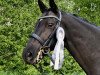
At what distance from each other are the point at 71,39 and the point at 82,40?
15 cm

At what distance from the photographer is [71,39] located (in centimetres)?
534

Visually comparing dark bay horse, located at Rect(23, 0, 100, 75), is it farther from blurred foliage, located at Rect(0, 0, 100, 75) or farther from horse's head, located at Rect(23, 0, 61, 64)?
blurred foliage, located at Rect(0, 0, 100, 75)

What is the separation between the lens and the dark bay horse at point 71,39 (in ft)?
17.2

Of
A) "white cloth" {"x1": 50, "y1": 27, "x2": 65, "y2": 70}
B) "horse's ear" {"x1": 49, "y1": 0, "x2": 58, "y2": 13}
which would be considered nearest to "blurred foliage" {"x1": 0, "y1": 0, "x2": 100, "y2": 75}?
"white cloth" {"x1": 50, "y1": 27, "x2": 65, "y2": 70}

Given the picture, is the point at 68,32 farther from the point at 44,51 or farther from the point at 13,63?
the point at 13,63

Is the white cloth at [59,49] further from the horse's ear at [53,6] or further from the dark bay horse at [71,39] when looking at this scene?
the horse's ear at [53,6]

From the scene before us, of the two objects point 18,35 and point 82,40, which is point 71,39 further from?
point 18,35

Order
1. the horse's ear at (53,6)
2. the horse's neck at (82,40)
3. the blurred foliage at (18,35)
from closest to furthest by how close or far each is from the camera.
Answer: the horse's neck at (82,40), the horse's ear at (53,6), the blurred foliage at (18,35)

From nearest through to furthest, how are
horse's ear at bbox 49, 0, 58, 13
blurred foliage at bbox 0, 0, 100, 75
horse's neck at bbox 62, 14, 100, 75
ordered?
1. horse's neck at bbox 62, 14, 100, 75
2. horse's ear at bbox 49, 0, 58, 13
3. blurred foliage at bbox 0, 0, 100, 75

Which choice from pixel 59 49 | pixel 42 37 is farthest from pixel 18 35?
pixel 42 37

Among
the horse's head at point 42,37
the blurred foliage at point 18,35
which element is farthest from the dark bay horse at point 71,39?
the blurred foliage at point 18,35

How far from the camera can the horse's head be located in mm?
5262

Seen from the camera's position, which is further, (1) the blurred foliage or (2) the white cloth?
(1) the blurred foliage

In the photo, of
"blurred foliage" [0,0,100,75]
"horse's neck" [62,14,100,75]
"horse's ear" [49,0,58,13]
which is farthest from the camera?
"blurred foliage" [0,0,100,75]
